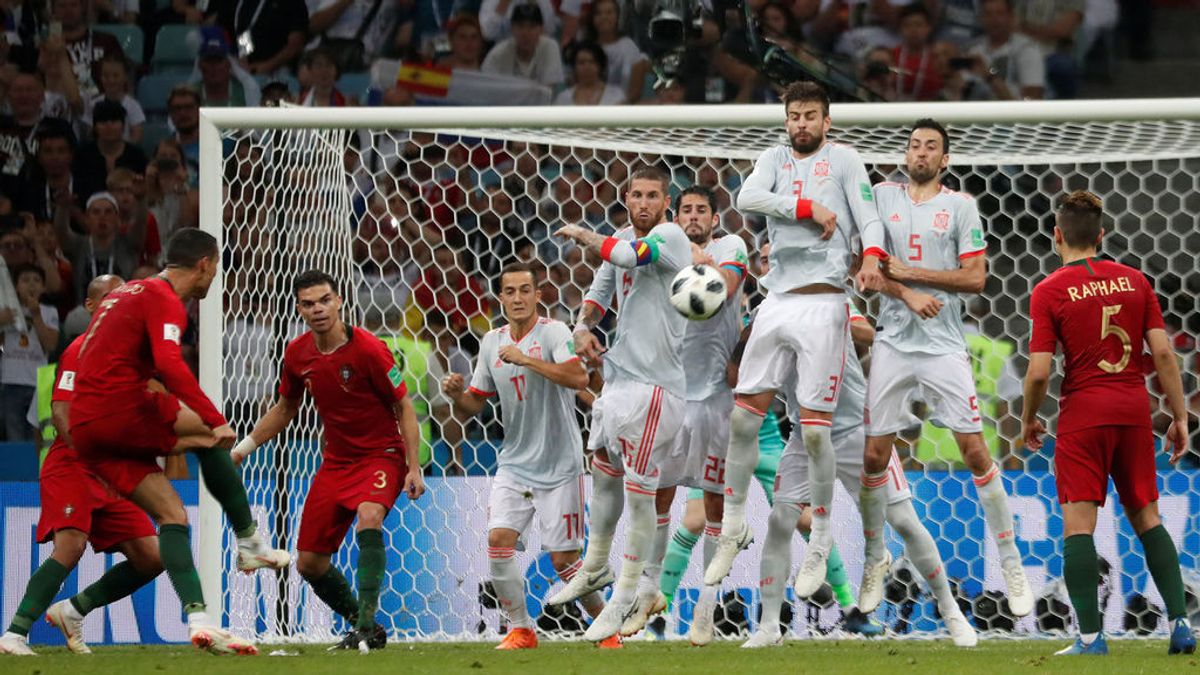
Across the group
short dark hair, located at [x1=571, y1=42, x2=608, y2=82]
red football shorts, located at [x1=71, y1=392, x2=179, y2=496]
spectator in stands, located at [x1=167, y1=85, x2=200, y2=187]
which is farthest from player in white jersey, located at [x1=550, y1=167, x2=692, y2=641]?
spectator in stands, located at [x1=167, y1=85, x2=200, y2=187]

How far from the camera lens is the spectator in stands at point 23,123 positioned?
42.7 ft

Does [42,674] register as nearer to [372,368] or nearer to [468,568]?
[372,368]

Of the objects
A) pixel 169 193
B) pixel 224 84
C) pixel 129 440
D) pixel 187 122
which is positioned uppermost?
pixel 224 84

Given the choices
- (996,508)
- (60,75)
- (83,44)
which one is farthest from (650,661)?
(83,44)

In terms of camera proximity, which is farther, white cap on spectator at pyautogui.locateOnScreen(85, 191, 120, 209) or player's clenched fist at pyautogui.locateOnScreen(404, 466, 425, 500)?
white cap on spectator at pyautogui.locateOnScreen(85, 191, 120, 209)

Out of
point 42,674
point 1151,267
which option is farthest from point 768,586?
point 1151,267

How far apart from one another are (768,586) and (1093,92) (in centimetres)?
651

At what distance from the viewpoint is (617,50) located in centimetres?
1303

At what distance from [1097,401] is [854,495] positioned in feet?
5.17

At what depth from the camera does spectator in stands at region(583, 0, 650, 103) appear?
1288 centimetres

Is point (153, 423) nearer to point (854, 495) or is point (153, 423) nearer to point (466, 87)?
A: point (854, 495)

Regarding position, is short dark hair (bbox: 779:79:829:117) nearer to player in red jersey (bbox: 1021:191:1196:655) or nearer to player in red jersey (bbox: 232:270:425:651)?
player in red jersey (bbox: 1021:191:1196:655)

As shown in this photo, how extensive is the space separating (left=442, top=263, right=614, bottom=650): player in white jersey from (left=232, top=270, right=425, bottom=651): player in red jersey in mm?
369

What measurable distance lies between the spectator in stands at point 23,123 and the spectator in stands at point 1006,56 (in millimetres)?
6959
